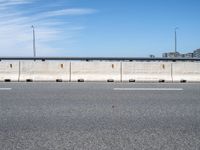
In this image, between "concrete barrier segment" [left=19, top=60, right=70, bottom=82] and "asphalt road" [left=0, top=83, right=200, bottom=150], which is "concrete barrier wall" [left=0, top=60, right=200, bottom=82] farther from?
"asphalt road" [left=0, top=83, right=200, bottom=150]

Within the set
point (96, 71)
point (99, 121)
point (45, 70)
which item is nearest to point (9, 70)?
point (45, 70)

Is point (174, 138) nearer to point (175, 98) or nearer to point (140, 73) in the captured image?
point (175, 98)

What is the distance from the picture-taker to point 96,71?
1628cm

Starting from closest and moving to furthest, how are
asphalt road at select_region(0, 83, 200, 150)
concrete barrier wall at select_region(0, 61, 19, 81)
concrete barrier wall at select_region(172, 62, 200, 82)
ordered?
asphalt road at select_region(0, 83, 200, 150) < concrete barrier wall at select_region(0, 61, 19, 81) < concrete barrier wall at select_region(172, 62, 200, 82)

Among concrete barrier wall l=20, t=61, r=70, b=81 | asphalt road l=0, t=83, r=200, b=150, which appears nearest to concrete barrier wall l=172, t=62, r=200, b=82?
concrete barrier wall l=20, t=61, r=70, b=81

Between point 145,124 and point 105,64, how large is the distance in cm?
981

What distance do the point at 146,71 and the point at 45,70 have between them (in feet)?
15.2

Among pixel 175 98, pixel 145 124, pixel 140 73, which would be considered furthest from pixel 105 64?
pixel 145 124

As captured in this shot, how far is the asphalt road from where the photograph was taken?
5379 mm

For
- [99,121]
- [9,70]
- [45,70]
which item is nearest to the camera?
[99,121]

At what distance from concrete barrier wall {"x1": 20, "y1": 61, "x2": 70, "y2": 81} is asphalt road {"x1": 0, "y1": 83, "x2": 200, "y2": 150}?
17.9ft

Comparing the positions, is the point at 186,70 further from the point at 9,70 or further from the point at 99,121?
the point at 99,121

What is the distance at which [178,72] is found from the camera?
16172 millimetres

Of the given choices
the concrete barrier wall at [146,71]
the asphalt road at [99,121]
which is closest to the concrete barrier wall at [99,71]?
the concrete barrier wall at [146,71]
